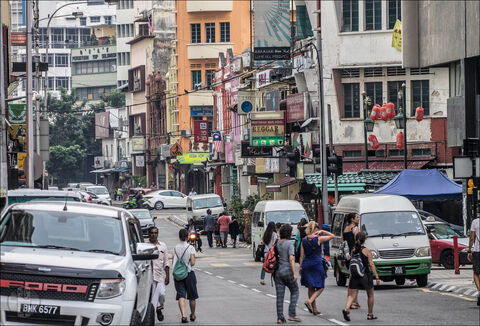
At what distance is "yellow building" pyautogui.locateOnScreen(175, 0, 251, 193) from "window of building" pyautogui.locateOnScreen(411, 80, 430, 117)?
4402cm

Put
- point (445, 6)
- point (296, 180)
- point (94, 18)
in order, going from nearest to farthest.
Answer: point (445, 6), point (296, 180), point (94, 18)

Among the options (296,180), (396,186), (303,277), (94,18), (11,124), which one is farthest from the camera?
(94,18)

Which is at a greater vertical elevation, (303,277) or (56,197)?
(56,197)

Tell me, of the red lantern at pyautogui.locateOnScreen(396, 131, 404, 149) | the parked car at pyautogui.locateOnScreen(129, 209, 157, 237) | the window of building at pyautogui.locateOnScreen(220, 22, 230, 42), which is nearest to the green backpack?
the red lantern at pyautogui.locateOnScreen(396, 131, 404, 149)

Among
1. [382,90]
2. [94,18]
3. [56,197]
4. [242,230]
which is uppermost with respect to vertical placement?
[94,18]

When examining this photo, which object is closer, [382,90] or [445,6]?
[445,6]

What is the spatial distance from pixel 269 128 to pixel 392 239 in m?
31.6

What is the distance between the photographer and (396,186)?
38.5 m

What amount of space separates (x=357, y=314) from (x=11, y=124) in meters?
28.4

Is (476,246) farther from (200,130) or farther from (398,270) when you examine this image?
(200,130)

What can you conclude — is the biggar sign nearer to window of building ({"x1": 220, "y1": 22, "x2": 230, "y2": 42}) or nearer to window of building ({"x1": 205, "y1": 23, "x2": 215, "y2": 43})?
window of building ({"x1": 220, "y1": 22, "x2": 230, "y2": 42})

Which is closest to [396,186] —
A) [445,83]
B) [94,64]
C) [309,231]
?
[445,83]

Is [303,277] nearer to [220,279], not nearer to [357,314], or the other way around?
[357,314]

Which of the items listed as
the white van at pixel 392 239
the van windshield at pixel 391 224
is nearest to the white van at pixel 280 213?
the white van at pixel 392 239
